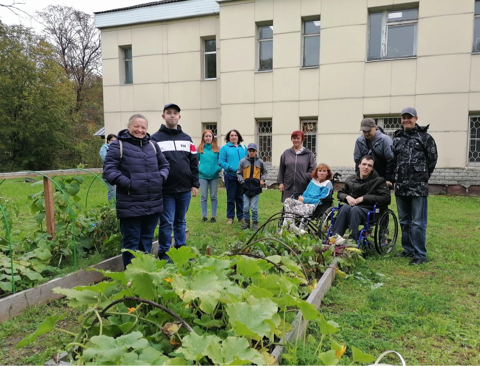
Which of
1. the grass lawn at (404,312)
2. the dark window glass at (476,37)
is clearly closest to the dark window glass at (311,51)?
the dark window glass at (476,37)

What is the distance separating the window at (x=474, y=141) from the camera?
33.4 ft

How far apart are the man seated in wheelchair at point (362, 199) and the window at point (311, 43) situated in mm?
7820

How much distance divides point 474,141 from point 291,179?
7.43 m

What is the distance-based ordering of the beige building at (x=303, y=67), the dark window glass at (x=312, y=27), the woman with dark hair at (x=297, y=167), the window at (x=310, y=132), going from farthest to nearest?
1. the window at (x=310, y=132)
2. the dark window glass at (x=312, y=27)
3. the beige building at (x=303, y=67)
4. the woman with dark hair at (x=297, y=167)

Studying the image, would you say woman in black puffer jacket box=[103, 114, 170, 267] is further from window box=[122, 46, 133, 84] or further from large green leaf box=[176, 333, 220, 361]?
window box=[122, 46, 133, 84]

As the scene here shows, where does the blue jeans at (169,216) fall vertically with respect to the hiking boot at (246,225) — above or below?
above

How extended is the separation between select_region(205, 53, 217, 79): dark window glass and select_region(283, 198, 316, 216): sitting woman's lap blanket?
929 cm

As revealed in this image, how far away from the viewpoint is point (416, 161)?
4.37 m

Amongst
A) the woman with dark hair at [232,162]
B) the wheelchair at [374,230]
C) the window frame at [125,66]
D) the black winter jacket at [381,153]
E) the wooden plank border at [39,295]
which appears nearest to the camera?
the wooden plank border at [39,295]

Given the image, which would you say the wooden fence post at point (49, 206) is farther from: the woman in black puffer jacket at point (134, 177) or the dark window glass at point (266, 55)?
the dark window glass at point (266, 55)

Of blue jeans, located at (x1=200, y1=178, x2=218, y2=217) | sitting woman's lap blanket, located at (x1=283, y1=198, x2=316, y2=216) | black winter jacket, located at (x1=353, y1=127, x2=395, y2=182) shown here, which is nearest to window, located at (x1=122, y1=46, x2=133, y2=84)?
blue jeans, located at (x1=200, y1=178, x2=218, y2=217)

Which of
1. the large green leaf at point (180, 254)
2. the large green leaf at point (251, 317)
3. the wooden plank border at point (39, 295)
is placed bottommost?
the wooden plank border at point (39, 295)

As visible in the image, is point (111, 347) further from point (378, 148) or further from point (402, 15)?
point (402, 15)

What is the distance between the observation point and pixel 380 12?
35.5ft
